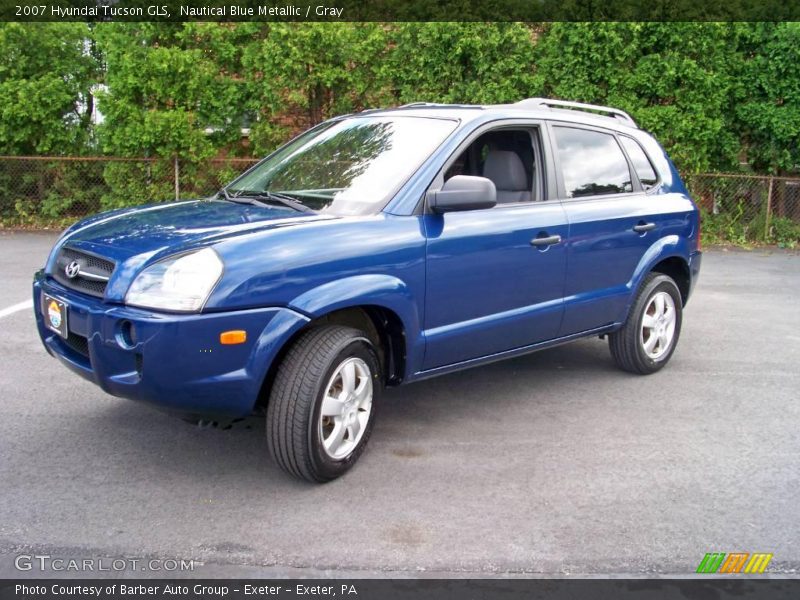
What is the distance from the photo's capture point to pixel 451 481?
13.2ft

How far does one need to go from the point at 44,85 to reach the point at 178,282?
10.8 m

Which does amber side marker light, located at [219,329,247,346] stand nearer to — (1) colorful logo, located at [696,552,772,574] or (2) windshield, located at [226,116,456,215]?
(2) windshield, located at [226,116,456,215]

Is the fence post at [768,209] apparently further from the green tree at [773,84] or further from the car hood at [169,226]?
the car hood at [169,226]

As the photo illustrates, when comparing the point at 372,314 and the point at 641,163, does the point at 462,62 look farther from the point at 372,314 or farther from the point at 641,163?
the point at 372,314

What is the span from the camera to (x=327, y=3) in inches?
492

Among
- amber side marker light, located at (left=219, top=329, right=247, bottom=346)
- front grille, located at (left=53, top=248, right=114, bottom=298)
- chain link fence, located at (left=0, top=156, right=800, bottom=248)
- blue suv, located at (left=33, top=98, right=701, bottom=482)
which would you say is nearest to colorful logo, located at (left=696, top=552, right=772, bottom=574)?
blue suv, located at (left=33, top=98, right=701, bottom=482)

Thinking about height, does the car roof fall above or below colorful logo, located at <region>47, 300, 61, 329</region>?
above

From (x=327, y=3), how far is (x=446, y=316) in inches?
377

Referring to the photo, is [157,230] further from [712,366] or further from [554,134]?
[712,366]

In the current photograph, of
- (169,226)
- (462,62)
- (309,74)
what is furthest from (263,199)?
(462,62)

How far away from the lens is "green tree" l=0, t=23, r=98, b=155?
491 inches

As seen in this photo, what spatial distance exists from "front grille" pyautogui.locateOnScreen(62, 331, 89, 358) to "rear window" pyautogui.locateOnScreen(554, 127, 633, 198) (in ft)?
9.99

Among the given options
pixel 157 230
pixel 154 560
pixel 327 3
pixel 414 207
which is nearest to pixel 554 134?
pixel 414 207

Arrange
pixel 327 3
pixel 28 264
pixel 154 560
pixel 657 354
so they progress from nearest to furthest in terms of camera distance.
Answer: pixel 154 560
pixel 657 354
pixel 28 264
pixel 327 3
